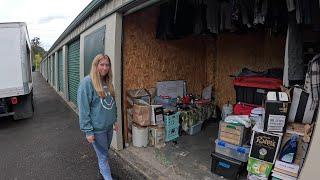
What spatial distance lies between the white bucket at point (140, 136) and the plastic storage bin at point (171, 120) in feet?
1.32

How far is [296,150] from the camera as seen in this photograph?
3.11m

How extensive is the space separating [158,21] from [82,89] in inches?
111

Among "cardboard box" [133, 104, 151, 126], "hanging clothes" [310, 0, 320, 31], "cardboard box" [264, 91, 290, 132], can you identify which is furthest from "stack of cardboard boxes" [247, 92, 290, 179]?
"cardboard box" [133, 104, 151, 126]

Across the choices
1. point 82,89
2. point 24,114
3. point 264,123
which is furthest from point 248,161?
point 24,114

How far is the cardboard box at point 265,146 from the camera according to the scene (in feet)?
10.7

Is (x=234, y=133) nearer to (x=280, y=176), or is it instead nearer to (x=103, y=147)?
(x=280, y=176)

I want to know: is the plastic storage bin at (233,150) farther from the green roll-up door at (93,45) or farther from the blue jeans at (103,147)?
the green roll-up door at (93,45)

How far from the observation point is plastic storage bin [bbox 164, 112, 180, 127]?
5.16 metres

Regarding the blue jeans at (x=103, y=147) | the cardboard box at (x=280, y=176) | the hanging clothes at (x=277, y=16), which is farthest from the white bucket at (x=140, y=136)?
the hanging clothes at (x=277, y=16)

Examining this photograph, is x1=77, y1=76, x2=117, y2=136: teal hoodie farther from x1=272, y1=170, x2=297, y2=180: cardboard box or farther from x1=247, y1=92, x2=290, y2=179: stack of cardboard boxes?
x1=272, y1=170, x2=297, y2=180: cardboard box

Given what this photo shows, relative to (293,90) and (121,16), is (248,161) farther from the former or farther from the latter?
(121,16)

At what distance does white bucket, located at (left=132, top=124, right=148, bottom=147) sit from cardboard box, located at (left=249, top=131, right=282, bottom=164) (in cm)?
209

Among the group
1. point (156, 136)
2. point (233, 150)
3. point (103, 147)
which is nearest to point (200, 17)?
point (156, 136)

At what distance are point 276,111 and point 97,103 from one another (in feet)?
6.82
